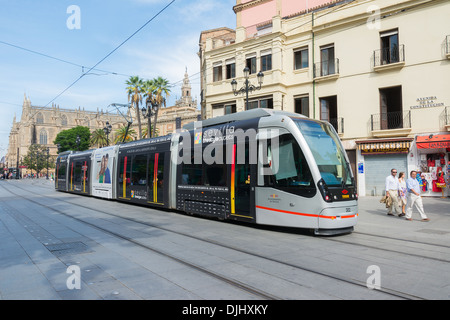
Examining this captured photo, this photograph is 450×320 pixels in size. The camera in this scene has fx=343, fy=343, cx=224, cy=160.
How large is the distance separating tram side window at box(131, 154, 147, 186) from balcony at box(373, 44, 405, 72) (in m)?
13.9

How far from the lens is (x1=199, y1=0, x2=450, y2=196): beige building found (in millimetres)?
17953

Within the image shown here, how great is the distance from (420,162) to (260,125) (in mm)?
13279

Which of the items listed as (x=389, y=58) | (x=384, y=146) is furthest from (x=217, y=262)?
(x=389, y=58)

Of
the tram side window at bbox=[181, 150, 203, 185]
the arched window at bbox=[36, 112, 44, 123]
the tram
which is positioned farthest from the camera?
the arched window at bbox=[36, 112, 44, 123]

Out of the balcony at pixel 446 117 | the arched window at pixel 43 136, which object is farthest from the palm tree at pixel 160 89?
the arched window at pixel 43 136

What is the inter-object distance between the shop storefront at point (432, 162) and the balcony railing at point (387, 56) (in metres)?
4.62

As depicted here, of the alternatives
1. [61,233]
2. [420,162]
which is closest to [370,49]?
[420,162]

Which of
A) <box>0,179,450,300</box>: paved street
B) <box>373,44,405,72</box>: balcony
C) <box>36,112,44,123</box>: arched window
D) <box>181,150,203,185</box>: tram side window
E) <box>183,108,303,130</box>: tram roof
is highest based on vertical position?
<box>36,112,44,123</box>: arched window

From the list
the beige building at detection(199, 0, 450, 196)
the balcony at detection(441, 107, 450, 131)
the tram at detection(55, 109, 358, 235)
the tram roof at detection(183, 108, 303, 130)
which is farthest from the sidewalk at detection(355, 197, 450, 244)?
the beige building at detection(199, 0, 450, 196)

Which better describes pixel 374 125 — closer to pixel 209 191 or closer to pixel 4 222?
pixel 209 191

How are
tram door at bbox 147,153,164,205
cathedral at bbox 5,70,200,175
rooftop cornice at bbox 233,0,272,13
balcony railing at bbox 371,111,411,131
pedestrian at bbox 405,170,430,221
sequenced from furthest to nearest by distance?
cathedral at bbox 5,70,200,175 < rooftop cornice at bbox 233,0,272,13 < balcony railing at bbox 371,111,411,131 < tram door at bbox 147,153,164,205 < pedestrian at bbox 405,170,430,221

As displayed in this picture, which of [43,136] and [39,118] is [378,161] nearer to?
[43,136]

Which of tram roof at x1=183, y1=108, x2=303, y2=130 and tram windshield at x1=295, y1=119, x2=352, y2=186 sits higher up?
tram roof at x1=183, y1=108, x2=303, y2=130

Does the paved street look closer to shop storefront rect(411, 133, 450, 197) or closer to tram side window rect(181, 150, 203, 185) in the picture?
tram side window rect(181, 150, 203, 185)
